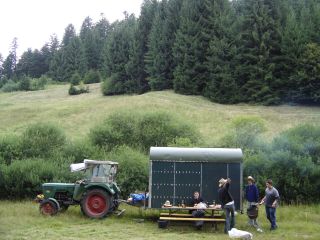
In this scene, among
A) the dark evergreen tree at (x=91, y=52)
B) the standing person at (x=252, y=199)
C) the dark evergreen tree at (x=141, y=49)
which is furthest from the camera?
the dark evergreen tree at (x=91, y=52)

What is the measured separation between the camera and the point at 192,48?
5819 centimetres

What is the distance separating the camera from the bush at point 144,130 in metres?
29.2

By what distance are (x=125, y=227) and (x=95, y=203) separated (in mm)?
2159

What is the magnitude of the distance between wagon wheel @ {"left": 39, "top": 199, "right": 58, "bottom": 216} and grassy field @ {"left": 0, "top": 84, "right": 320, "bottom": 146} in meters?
23.0

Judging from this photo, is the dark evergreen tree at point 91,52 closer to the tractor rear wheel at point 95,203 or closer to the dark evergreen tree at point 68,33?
the dark evergreen tree at point 68,33

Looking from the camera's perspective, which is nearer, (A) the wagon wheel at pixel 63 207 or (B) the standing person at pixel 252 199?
(B) the standing person at pixel 252 199

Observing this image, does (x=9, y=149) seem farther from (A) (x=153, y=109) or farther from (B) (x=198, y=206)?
(A) (x=153, y=109)

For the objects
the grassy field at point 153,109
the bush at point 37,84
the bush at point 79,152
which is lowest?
the bush at point 79,152

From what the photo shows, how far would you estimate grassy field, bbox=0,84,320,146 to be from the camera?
43.7 metres

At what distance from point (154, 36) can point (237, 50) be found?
13.8 metres

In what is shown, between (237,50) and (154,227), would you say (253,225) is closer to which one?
(154,227)

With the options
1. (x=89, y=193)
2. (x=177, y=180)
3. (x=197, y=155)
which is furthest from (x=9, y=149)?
(x=197, y=155)

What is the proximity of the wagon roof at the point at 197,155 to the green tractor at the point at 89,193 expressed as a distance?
198cm

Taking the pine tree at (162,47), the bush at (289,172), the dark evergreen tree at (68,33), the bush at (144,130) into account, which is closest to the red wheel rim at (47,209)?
the bush at (289,172)
